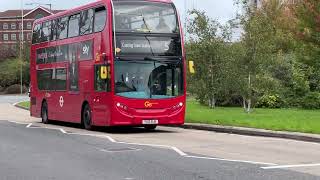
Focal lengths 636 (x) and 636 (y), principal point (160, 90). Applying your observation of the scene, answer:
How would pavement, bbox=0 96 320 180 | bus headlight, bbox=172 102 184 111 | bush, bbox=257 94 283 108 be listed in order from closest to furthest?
pavement, bbox=0 96 320 180 < bus headlight, bbox=172 102 184 111 < bush, bbox=257 94 283 108

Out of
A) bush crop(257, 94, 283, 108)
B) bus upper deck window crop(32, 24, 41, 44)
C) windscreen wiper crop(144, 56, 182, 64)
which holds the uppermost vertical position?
bus upper deck window crop(32, 24, 41, 44)

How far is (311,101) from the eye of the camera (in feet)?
109

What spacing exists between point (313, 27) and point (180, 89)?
10.9 m

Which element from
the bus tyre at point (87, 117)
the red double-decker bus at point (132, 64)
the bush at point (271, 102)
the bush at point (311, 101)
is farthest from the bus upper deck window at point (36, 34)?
the bush at point (311, 101)

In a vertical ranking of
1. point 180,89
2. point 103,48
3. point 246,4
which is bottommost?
point 180,89

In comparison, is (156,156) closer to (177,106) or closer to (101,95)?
(177,106)

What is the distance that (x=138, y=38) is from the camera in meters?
19.9

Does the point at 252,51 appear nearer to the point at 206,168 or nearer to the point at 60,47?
the point at 60,47

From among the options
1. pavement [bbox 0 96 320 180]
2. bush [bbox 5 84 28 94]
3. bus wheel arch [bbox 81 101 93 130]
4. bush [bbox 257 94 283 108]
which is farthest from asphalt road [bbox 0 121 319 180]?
bush [bbox 5 84 28 94]

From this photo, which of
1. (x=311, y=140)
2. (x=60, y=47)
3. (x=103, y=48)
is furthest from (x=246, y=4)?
(x=311, y=140)

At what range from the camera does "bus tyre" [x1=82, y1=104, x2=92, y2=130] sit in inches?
857

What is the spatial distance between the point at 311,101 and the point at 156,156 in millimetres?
21218

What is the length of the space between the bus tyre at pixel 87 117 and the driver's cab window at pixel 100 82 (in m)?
1.20

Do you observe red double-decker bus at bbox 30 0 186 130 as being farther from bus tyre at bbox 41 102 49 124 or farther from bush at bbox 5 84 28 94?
bush at bbox 5 84 28 94
